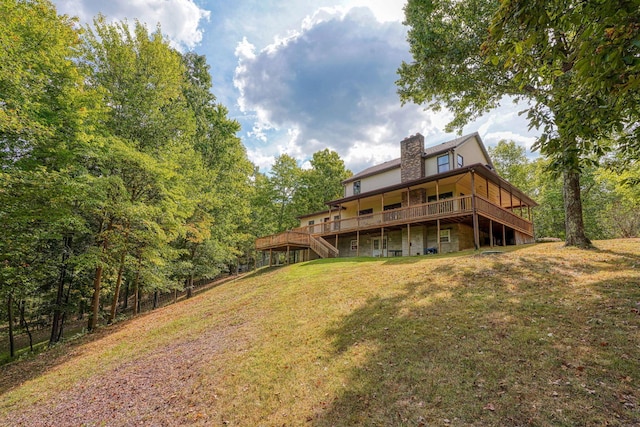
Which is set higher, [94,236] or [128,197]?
[128,197]

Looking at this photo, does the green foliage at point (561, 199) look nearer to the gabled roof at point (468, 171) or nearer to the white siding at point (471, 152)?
the white siding at point (471, 152)

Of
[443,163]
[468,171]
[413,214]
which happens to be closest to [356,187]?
[443,163]

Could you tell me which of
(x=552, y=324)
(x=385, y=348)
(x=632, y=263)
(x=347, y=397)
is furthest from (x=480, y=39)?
(x=347, y=397)

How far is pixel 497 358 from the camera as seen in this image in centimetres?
477

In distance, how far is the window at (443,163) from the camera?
2078 cm

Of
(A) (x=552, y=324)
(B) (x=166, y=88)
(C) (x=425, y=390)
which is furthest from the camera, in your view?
(B) (x=166, y=88)

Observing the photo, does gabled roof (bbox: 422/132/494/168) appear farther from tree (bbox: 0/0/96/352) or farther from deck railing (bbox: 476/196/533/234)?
tree (bbox: 0/0/96/352)

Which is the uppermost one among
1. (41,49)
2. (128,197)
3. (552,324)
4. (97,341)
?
(41,49)

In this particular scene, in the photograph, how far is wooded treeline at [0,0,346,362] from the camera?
29.8 ft

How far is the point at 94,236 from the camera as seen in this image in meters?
13.5

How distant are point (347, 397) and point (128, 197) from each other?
478 inches

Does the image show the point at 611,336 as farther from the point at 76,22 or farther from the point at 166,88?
the point at 76,22

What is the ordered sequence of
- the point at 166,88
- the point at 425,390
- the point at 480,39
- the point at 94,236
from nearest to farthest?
the point at 425,390, the point at 480,39, the point at 94,236, the point at 166,88

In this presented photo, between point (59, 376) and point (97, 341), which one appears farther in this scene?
point (97, 341)
